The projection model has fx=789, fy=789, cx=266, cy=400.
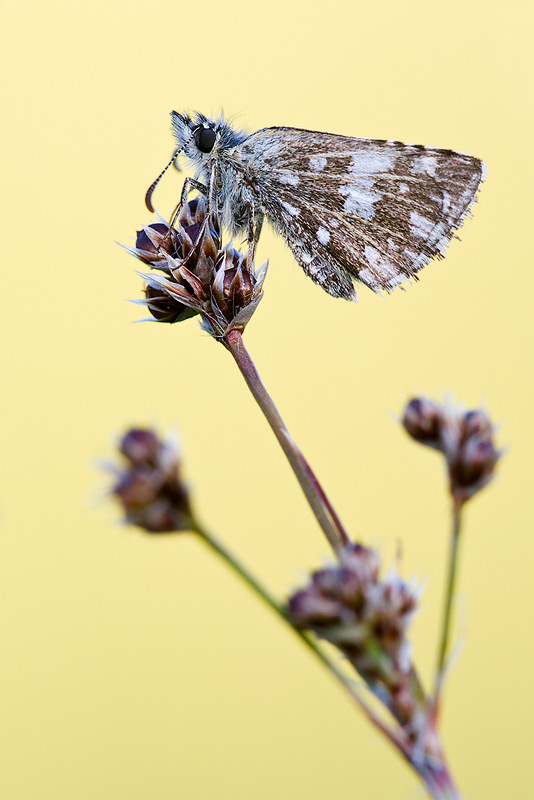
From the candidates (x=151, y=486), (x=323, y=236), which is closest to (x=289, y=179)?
(x=323, y=236)

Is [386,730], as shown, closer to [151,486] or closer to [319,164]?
[151,486]

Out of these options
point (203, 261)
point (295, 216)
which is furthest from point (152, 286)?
point (295, 216)

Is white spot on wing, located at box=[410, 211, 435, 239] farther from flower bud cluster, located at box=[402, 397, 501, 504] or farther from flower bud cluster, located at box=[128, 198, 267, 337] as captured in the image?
flower bud cluster, located at box=[402, 397, 501, 504]

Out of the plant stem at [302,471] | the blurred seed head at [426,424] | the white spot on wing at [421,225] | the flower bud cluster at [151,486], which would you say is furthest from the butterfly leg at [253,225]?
the flower bud cluster at [151,486]

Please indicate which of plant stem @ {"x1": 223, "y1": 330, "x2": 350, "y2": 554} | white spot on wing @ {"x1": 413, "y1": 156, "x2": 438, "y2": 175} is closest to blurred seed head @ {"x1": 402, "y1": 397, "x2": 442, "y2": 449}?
plant stem @ {"x1": 223, "y1": 330, "x2": 350, "y2": 554}

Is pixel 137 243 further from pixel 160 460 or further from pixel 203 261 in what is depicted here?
pixel 160 460
